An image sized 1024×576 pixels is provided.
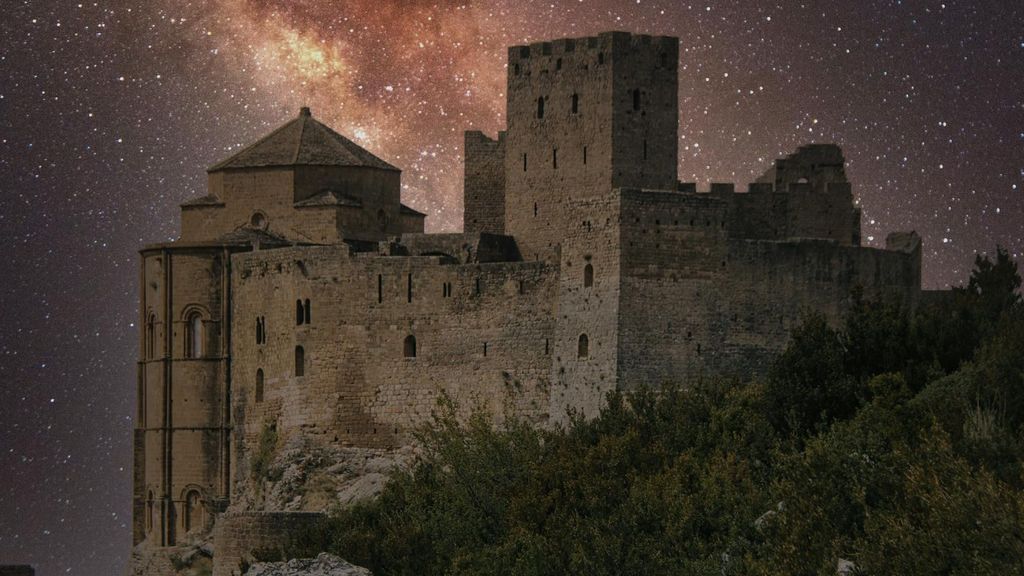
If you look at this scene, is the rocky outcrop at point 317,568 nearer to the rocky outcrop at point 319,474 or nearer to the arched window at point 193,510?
the rocky outcrop at point 319,474

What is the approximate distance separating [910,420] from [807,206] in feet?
63.8

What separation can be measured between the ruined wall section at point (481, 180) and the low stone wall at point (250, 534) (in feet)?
46.1

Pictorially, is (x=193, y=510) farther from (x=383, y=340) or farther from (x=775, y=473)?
(x=775, y=473)

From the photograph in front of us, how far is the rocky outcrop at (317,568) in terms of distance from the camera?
60.3m

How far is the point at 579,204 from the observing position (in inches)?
2955

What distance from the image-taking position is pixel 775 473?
63.7 metres

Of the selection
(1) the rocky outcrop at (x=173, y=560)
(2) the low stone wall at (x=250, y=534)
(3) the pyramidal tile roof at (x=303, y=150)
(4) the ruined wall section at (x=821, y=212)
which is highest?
(3) the pyramidal tile roof at (x=303, y=150)

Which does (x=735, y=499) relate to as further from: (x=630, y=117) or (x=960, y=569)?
(x=630, y=117)

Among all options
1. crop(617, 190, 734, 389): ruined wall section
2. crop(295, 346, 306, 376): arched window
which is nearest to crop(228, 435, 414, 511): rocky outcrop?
crop(295, 346, 306, 376): arched window

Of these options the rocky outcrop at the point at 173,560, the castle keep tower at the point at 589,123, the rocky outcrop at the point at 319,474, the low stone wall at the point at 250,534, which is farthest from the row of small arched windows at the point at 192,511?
the castle keep tower at the point at 589,123

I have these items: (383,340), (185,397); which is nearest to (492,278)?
(383,340)

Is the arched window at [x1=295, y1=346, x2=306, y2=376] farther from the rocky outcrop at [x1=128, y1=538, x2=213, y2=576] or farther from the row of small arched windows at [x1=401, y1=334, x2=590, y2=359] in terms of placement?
the rocky outcrop at [x1=128, y1=538, x2=213, y2=576]

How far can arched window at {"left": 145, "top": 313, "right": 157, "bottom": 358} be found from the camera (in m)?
85.6

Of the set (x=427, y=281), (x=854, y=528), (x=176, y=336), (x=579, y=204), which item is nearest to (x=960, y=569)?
(x=854, y=528)
